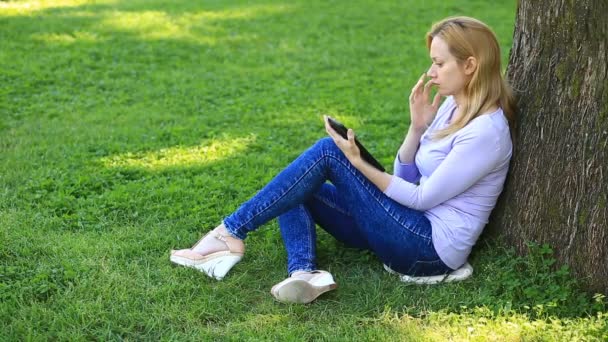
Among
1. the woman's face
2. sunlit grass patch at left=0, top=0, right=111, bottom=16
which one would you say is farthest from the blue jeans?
sunlit grass patch at left=0, top=0, right=111, bottom=16

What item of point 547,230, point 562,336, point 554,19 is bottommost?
point 562,336

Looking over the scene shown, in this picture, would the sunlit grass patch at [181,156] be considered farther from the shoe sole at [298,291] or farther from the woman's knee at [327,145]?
the shoe sole at [298,291]

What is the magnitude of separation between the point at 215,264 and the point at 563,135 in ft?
5.79

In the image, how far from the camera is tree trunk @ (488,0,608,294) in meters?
3.13

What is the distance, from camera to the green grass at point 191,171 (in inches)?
128

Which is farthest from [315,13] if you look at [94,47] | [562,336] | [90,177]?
[562,336]

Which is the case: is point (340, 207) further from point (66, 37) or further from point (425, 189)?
point (66, 37)

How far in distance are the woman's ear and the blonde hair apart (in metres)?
0.01

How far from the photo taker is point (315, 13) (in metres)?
10.9

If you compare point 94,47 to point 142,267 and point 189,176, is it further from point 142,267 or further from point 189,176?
point 142,267

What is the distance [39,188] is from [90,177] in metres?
0.34

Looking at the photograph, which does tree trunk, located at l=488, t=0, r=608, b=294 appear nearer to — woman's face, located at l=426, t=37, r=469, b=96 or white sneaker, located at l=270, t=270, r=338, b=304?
woman's face, located at l=426, t=37, r=469, b=96

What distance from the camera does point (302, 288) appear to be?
338 centimetres

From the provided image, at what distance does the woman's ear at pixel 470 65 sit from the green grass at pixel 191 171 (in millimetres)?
871
